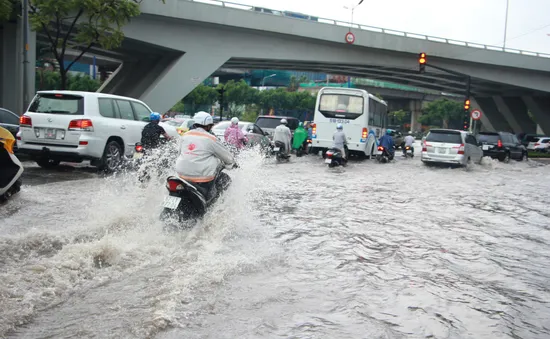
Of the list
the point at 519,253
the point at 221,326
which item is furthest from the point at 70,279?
the point at 519,253

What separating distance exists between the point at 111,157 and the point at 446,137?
45.3 ft

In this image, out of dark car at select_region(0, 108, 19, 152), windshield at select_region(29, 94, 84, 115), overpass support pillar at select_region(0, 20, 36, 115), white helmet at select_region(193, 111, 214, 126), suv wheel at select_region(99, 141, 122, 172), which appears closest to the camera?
white helmet at select_region(193, 111, 214, 126)

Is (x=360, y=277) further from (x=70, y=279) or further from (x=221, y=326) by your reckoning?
(x=70, y=279)

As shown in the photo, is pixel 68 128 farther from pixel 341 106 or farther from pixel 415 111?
pixel 415 111

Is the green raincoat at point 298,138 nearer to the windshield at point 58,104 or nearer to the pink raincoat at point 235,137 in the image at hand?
the pink raincoat at point 235,137

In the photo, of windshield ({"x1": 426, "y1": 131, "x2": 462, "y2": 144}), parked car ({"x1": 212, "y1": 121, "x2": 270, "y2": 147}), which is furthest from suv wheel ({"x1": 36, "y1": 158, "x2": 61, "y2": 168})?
windshield ({"x1": 426, "y1": 131, "x2": 462, "y2": 144})

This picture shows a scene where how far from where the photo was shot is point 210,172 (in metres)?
6.84

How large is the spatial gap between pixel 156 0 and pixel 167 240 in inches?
1044

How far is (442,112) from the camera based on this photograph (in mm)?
94750

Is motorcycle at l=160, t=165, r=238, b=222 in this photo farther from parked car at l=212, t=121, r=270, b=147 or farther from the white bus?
the white bus

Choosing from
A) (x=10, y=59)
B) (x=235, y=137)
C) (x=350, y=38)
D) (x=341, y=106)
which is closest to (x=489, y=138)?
(x=341, y=106)

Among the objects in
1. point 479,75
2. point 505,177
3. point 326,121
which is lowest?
point 505,177

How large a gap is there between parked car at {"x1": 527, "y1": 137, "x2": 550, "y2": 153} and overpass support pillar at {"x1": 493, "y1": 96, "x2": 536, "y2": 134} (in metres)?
15.1

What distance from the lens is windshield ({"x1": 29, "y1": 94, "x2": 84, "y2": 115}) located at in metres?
12.7
